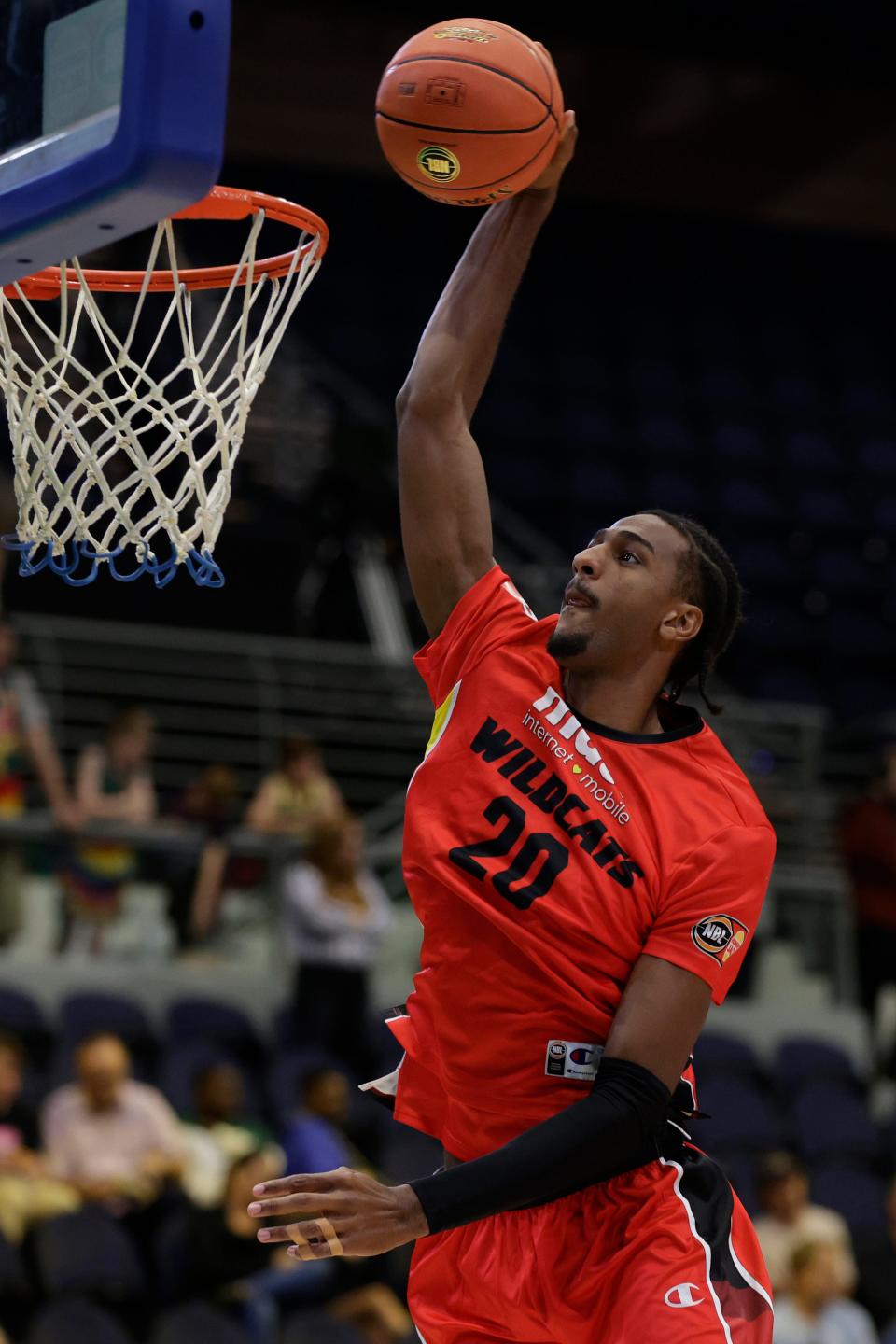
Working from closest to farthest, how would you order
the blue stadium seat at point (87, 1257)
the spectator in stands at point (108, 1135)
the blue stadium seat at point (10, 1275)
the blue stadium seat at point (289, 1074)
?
the blue stadium seat at point (10, 1275) < the blue stadium seat at point (87, 1257) < the spectator in stands at point (108, 1135) < the blue stadium seat at point (289, 1074)

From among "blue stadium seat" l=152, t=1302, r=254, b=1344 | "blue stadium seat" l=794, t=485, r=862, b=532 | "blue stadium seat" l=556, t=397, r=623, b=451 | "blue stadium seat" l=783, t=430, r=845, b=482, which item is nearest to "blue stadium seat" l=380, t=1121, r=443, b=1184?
"blue stadium seat" l=152, t=1302, r=254, b=1344

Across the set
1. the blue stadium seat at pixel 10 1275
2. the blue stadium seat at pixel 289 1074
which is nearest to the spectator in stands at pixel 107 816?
the blue stadium seat at pixel 289 1074

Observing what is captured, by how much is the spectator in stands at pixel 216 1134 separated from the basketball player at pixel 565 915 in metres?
4.00

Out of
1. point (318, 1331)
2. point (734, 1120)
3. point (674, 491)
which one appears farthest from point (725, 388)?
point (318, 1331)

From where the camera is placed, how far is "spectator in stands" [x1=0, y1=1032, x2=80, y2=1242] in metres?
6.41

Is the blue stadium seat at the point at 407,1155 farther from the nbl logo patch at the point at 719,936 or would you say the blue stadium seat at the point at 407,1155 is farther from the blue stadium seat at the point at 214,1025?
the nbl logo patch at the point at 719,936

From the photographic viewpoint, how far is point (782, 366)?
15602mm

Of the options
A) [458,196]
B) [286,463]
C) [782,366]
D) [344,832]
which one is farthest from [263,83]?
[458,196]

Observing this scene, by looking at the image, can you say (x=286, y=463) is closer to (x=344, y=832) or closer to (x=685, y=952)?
(x=344, y=832)

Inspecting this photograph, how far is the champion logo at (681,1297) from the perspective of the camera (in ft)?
9.22

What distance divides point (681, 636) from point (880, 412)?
1279 cm

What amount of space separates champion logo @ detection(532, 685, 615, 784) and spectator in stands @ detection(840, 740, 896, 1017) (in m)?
6.33

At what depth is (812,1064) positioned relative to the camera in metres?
8.83

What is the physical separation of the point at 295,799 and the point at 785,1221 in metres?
2.84
